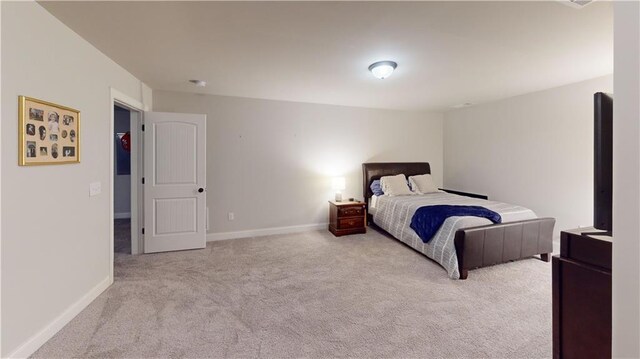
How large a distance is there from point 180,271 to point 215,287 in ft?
2.16

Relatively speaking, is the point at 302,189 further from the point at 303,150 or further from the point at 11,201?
the point at 11,201

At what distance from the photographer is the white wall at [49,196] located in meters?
1.68

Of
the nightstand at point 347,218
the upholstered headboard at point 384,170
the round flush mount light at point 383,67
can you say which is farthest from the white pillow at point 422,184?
the round flush mount light at point 383,67

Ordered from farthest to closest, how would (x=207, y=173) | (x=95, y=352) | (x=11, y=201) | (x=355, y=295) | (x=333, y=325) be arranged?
1. (x=207, y=173)
2. (x=355, y=295)
3. (x=333, y=325)
4. (x=95, y=352)
5. (x=11, y=201)

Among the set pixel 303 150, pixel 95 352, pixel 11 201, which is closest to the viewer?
pixel 11 201

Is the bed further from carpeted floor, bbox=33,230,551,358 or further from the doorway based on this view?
the doorway

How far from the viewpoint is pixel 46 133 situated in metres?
1.94

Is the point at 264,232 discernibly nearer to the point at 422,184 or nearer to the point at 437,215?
the point at 437,215

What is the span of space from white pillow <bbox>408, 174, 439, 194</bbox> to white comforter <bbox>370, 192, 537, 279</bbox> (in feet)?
0.54

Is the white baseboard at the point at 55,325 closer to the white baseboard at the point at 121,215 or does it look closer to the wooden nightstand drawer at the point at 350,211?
the wooden nightstand drawer at the point at 350,211

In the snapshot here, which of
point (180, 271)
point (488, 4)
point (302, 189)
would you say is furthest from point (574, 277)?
point (302, 189)

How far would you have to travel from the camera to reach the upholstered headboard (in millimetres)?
5168

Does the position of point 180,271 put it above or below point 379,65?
below

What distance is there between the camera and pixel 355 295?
262 centimetres
